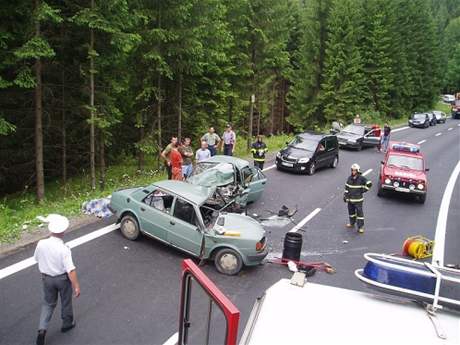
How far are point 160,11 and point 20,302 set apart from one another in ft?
44.7

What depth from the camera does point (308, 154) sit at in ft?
65.9

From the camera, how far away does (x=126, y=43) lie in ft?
49.6

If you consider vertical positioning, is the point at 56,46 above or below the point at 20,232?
above

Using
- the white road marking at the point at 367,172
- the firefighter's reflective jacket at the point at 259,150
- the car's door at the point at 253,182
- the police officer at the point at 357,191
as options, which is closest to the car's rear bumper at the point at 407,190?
the police officer at the point at 357,191

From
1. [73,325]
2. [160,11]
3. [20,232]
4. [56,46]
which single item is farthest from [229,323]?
[160,11]

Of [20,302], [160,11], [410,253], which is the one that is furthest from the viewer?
[160,11]

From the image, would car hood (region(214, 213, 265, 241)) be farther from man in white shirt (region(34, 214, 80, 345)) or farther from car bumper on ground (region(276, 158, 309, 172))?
car bumper on ground (region(276, 158, 309, 172))

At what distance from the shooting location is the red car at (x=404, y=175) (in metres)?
16.7

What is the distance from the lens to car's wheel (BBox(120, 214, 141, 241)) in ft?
35.9

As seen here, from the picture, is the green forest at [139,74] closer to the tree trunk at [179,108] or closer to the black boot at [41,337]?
the tree trunk at [179,108]

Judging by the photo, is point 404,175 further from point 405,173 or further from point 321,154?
point 321,154

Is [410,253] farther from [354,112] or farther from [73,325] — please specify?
[354,112]

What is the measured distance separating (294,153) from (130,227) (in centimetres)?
1080

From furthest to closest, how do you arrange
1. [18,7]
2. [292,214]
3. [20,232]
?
1. [292,214]
2. [18,7]
3. [20,232]
